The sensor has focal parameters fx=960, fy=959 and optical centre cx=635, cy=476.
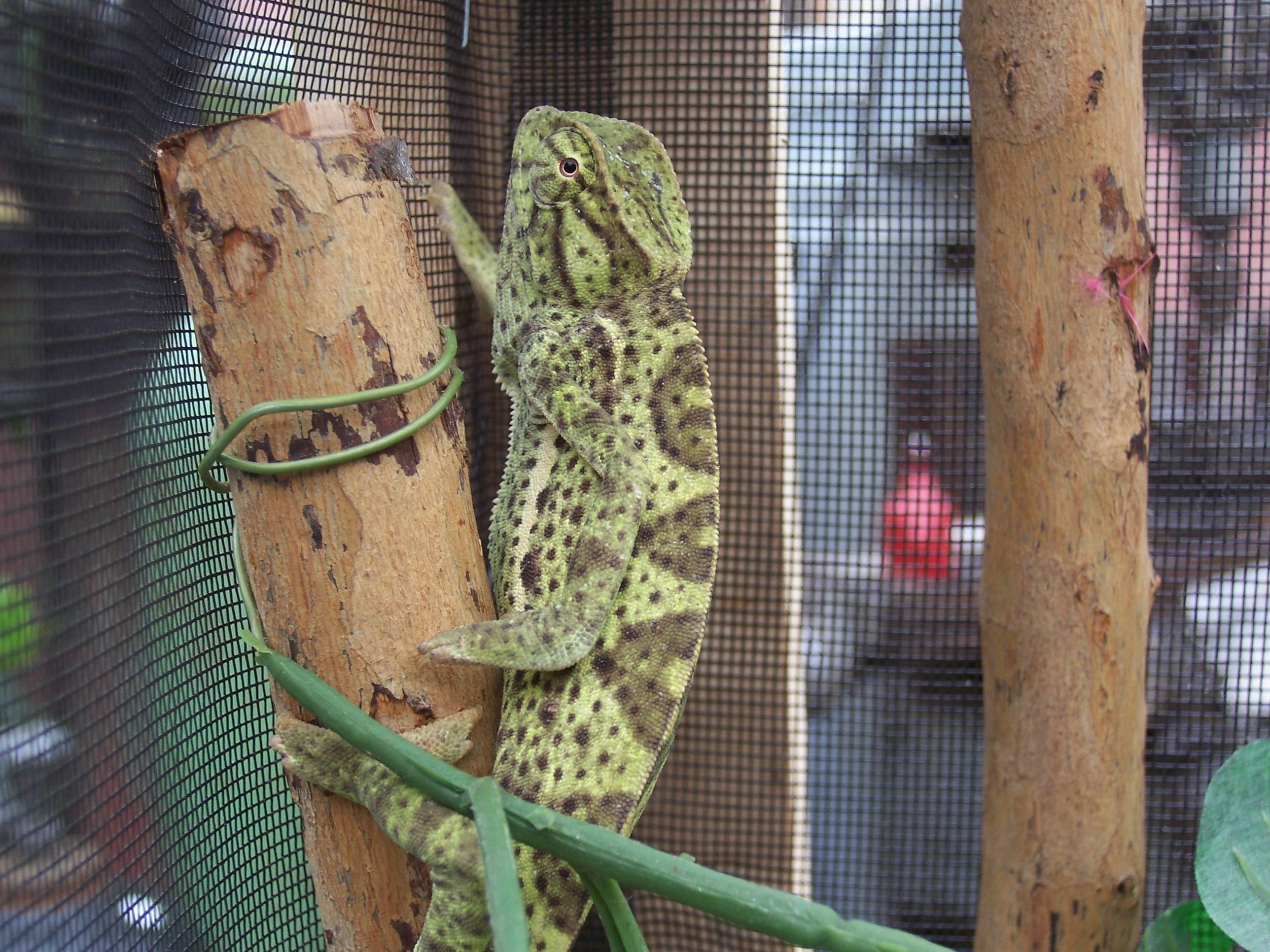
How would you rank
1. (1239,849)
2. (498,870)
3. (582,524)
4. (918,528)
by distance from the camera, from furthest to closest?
1. (918,528)
2. (1239,849)
3. (582,524)
4. (498,870)

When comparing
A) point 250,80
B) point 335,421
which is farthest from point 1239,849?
point 250,80

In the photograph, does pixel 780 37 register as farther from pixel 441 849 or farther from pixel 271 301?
pixel 441 849

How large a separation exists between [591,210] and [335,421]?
0.41 meters

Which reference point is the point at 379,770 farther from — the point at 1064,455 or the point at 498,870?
the point at 1064,455

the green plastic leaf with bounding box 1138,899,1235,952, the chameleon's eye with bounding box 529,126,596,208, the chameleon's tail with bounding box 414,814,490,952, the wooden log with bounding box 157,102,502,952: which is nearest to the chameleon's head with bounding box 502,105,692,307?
the chameleon's eye with bounding box 529,126,596,208

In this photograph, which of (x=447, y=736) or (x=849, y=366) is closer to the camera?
(x=447, y=736)

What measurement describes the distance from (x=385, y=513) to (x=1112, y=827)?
47.5 inches

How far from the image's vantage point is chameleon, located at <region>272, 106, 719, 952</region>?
3.09 feet

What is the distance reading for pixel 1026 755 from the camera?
1.46 metres

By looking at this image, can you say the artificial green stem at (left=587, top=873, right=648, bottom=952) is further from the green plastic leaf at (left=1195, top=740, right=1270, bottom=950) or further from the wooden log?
the green plastic leaf at (left=1195, top=740, right=1270, bottom=950)

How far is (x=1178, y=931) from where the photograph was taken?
1.44 metres

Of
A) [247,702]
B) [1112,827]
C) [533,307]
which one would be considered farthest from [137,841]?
[1112,827]

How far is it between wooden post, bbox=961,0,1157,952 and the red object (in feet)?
2.56

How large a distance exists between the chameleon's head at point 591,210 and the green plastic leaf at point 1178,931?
1.20 m
